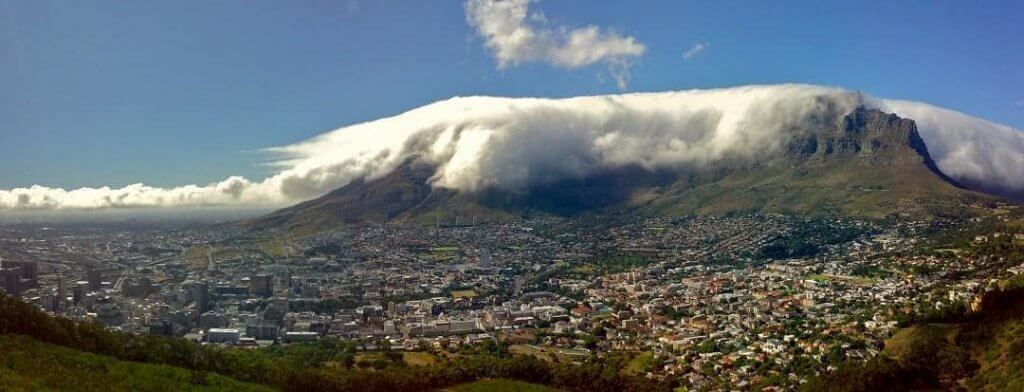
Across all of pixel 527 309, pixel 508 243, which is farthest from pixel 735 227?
pixel 527 309

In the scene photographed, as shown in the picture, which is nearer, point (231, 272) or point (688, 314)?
point (688, 314)

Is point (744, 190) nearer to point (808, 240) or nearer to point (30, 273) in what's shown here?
point (808, 240)

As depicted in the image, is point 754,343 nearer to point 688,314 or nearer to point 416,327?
point 688,314

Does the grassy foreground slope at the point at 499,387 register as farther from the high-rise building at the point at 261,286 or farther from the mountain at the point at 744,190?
the mountain at the point at 744,190

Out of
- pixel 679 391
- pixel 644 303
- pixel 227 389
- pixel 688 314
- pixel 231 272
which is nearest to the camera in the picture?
pixel 227 389

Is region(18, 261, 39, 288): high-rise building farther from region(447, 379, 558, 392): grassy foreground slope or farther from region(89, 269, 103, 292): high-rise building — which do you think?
region(447, 379, 558, 392): grassy foreground slope

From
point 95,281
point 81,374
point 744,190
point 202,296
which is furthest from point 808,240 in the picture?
point 81,374
